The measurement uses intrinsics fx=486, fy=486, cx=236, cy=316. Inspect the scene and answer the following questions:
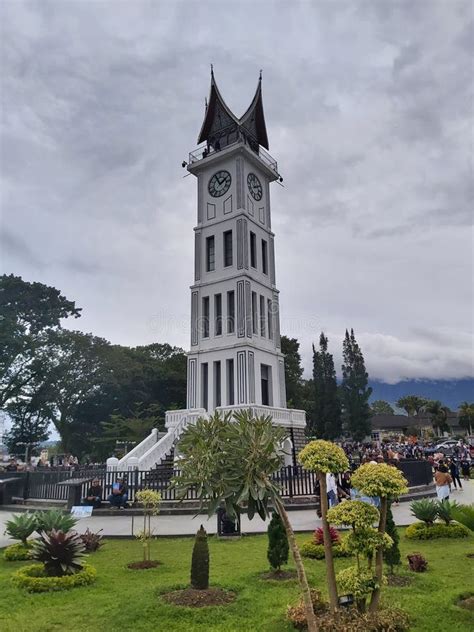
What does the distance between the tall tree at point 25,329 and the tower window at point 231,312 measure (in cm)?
1815

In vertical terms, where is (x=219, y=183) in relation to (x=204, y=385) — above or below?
above

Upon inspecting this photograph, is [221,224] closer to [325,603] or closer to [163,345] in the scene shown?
[163,345]

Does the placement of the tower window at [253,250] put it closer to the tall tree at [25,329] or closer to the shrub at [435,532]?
the tall tree at [25,329]

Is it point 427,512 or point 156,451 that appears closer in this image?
point 427,512

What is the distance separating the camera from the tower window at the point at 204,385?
3192 centimetres

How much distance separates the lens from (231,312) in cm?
3300

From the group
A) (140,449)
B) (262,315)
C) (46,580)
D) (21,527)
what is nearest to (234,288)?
(262,315)

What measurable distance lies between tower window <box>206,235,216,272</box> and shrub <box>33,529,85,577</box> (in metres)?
26.8

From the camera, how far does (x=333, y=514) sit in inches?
236

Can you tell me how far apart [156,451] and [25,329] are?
2221 cm

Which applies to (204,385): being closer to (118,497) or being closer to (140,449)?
(140,449)

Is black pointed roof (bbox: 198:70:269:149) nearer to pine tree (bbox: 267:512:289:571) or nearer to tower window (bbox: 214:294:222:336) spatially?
tower window (bbox: 214:294:222:336)

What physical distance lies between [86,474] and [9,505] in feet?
10.8

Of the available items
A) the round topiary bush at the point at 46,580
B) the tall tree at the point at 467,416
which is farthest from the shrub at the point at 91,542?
the tall tree at the point at 467,416
